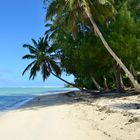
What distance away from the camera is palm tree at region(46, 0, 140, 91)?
80.3 ft

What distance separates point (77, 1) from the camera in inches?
970

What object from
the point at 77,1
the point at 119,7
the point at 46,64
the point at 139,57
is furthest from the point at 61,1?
the point at 46,64

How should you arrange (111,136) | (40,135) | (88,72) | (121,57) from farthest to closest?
(88,72) → (121,57) → (40,135) → (111,136)

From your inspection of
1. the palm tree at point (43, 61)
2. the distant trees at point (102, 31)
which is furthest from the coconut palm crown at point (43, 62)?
the distant trees at point (102, 31)

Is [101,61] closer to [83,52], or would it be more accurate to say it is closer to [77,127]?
[83,52]

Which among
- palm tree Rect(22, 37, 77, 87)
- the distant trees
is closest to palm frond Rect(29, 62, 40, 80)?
palm tree Rect(22, 37, 77, 87)

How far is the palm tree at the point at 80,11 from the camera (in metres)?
24.5

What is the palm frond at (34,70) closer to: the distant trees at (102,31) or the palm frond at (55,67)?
the palm frond at (55,67)

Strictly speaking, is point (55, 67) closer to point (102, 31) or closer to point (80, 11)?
point (102, 31)

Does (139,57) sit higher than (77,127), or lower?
higher

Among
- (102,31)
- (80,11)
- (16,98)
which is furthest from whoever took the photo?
(16,98)

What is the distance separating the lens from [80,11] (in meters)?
25.4

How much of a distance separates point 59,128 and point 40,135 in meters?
1.50

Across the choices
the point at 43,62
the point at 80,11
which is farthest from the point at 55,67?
the point at 80,11
